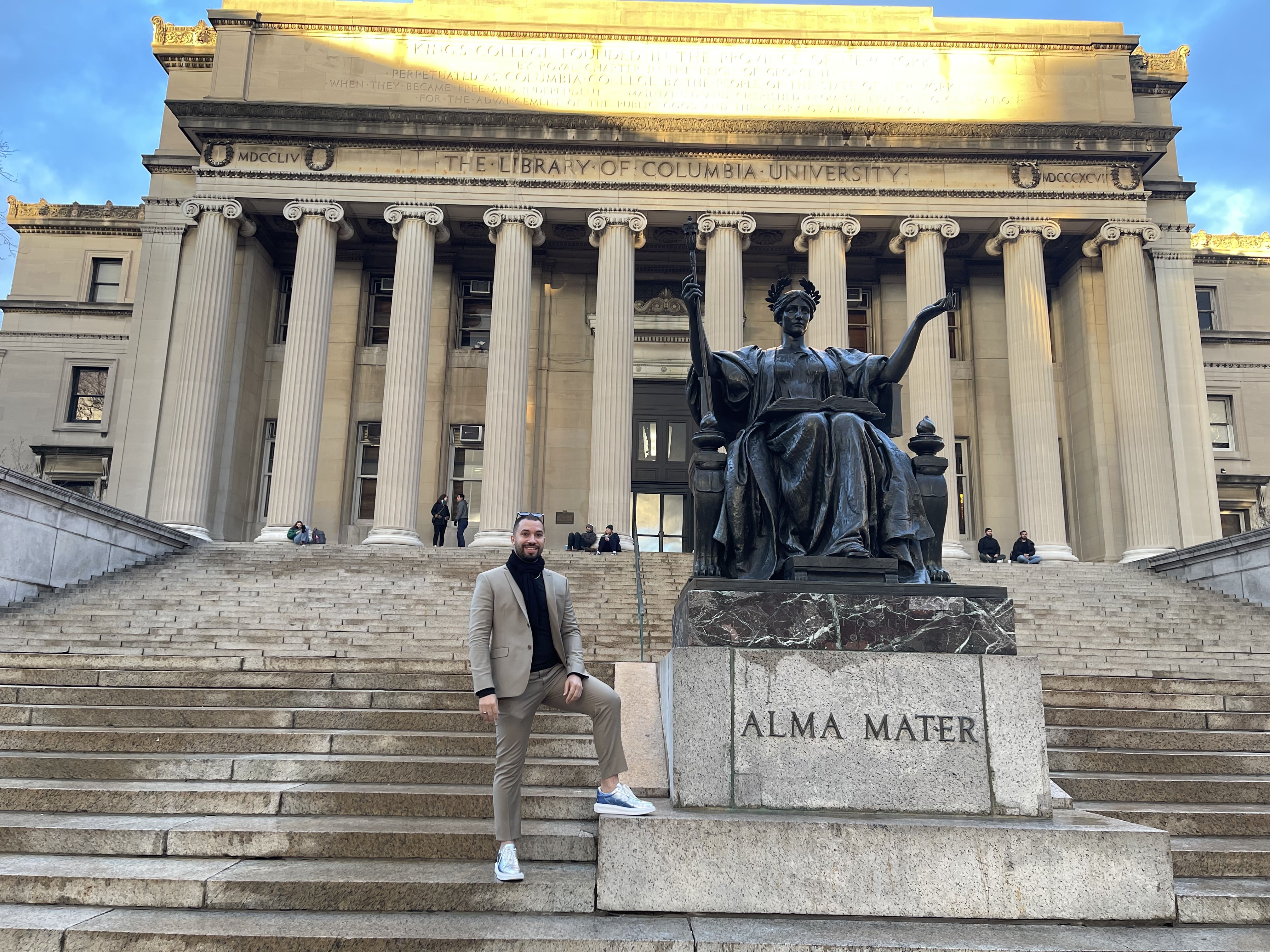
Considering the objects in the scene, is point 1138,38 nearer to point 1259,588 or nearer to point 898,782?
point 1259,588

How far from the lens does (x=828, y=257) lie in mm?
24984

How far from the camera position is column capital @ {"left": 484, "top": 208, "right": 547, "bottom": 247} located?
24.9 m

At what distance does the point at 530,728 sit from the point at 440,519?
65.4 feet

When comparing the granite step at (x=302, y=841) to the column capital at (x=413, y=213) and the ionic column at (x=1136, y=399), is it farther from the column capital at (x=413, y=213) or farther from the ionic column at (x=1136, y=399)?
the ionic column at (x=1136, y=399)

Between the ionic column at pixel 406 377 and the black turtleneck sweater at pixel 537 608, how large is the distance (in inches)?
692

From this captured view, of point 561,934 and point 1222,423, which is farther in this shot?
point 1222,423

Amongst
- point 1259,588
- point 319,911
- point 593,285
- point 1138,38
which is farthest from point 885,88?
point 319,911

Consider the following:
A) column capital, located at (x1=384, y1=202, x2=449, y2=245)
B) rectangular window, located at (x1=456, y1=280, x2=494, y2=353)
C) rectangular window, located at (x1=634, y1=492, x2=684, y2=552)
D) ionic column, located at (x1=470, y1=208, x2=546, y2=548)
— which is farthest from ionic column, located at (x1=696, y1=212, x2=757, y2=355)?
rectangular window, located at (x1=456, y1=280, x2=494, y2=353)

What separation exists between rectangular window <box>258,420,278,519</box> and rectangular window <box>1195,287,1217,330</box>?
31924 mm

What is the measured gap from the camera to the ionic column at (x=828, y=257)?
2431 cm

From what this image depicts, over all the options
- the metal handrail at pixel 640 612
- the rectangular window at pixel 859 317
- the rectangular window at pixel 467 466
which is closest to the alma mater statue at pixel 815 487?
the metal handrail at pixel 640 612

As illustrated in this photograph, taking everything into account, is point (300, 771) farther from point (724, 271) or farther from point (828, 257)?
point (828, 257)

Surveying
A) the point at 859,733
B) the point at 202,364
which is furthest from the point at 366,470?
the point at 859,733

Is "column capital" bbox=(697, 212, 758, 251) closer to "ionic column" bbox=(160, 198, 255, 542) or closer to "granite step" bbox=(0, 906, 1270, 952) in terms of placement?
"ionic column" bbox=(160, 198, 255, 542)
